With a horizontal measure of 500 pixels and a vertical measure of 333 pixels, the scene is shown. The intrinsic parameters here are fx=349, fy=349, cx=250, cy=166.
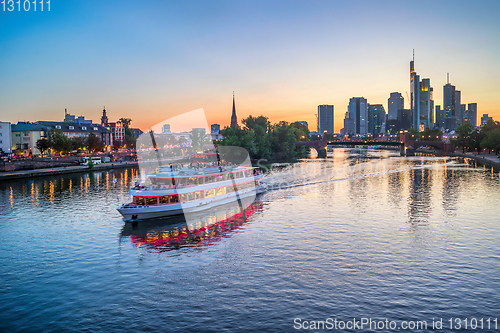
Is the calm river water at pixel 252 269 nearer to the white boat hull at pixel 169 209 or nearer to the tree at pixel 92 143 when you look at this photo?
the white boat hull at pixel 169 209

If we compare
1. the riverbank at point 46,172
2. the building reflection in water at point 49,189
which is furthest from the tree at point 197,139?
the building reflection in water at point 49,189

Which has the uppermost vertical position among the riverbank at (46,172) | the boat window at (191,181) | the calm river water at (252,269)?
the boat window at (191,181)

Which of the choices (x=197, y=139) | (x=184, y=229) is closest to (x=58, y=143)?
(x=197, y=139)

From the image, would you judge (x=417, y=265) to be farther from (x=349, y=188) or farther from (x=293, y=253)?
(x=349, y=188)

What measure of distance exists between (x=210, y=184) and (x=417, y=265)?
27100 millimetres

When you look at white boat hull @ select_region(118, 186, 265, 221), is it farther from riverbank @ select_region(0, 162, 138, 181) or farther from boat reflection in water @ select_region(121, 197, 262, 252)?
riverbank @ select_region(0, 162, 138, 181)

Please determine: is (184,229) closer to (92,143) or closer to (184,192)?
(184,192)

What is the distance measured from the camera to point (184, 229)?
3538 cm

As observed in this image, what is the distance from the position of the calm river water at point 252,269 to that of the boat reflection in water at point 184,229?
27cm

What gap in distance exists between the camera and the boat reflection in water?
3084 centimetres

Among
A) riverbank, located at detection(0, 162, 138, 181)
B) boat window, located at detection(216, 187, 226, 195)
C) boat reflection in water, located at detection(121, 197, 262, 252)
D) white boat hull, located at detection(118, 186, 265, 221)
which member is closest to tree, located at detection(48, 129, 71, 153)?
riverbank, located at detection(0, 162, 138, 181)

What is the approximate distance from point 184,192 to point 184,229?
6.44 metres

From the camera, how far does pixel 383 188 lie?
6275 centimetres

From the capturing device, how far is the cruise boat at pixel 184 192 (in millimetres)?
37688
